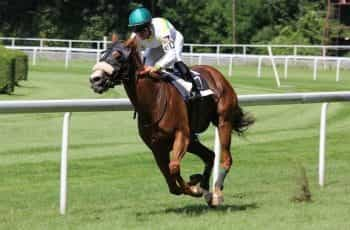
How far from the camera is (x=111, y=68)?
678 cm

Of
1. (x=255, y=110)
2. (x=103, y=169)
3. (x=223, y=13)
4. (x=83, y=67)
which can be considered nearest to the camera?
(x=103, y=169)

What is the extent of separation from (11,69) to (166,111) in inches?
641

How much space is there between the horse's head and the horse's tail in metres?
1.66

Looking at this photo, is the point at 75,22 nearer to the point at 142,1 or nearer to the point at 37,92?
the point at 142,1

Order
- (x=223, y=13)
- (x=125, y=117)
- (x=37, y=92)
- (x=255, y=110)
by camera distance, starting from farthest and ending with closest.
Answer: (x=223, y=13), (x=37, y=92), (x=255, y=110), (x=125, y=117)

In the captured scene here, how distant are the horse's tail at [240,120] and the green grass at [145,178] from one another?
666 millimetres

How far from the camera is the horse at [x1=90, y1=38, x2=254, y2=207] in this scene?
271 inches

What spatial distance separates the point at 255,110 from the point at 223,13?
38.3 meters

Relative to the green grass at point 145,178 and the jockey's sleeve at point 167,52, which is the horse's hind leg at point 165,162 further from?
the jockey's sleeve at point 167,52

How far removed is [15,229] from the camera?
658cm

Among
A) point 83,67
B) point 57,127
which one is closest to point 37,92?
point 57,127

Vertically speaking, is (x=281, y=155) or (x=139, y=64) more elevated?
(x=139, y=64)

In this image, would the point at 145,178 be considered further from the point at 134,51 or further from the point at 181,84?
the point at 134,51

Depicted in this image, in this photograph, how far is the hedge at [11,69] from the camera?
22375 mm
